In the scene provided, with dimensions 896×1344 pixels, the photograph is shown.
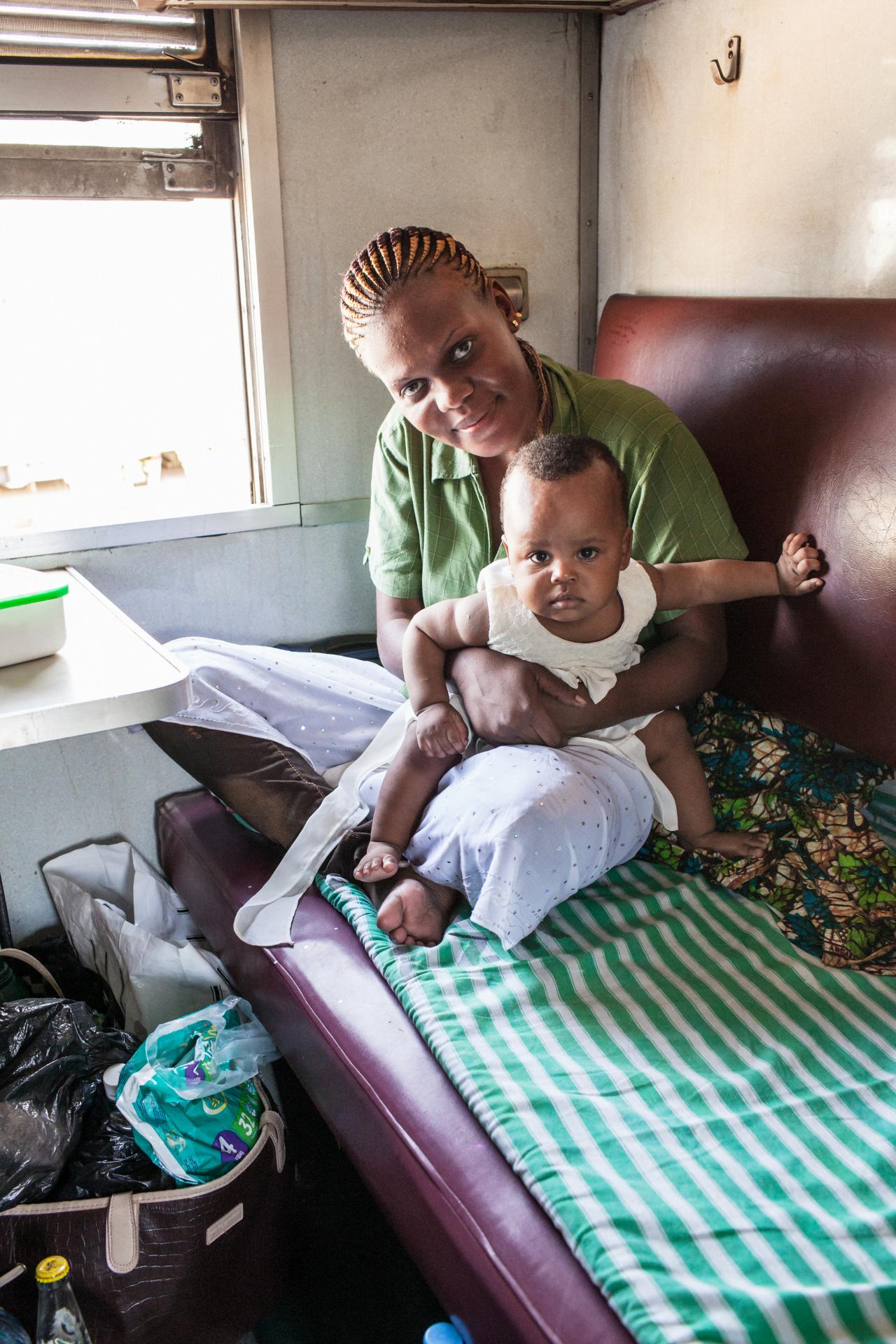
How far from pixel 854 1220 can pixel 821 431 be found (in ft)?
3.77

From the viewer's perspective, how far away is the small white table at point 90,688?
1.39m

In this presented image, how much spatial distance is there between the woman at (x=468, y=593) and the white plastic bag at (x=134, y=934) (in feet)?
1.15

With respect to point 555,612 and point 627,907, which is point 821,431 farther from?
point 627,907

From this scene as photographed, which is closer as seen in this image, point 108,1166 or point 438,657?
point 108,1166

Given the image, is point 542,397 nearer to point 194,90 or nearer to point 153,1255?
point 194,90

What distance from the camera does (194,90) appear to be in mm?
2180

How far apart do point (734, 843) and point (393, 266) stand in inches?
43.4

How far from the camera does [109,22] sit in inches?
79.0

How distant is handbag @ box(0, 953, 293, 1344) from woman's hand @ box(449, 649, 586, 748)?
30.3 inches

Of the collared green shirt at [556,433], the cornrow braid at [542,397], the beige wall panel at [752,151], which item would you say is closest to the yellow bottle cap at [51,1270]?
the collared green shirt at [556,433]

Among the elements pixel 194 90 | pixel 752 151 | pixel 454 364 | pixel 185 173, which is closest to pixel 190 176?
pixel 185 173

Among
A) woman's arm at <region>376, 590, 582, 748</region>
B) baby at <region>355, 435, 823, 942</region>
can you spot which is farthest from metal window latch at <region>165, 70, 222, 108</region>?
woman's arm at <region>376, 590, 582, 748</region>

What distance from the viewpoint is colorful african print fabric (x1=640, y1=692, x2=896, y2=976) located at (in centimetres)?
158

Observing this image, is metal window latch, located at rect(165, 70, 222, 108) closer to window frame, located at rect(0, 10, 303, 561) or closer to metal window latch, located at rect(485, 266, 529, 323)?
window frame, located at rect(0, 10, 303, 561)
